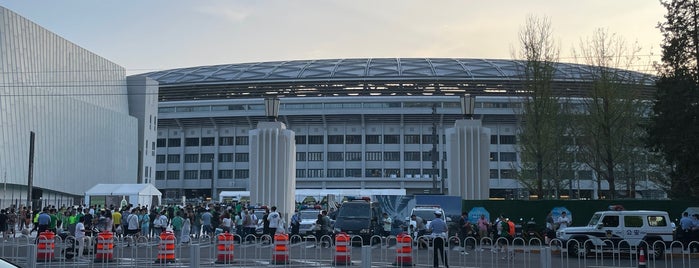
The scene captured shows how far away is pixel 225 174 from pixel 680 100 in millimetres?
71812

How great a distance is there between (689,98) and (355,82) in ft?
198

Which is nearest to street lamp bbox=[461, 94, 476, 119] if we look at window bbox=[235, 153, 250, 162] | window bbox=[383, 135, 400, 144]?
window bbox=[383, 135, 400, 144]

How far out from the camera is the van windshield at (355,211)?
1262 inches

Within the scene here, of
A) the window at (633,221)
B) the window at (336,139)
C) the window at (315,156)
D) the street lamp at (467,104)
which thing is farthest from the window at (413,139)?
the window at (633,221)

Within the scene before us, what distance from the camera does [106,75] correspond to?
266 ft

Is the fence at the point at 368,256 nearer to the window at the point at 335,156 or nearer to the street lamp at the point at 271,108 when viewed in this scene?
the street lamp at the point at 271,108

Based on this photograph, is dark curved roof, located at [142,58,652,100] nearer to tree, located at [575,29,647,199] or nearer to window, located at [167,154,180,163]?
Result: window, located at [167,154,180,163]

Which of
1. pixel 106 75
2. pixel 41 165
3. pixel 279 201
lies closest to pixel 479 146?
pixel 279 201

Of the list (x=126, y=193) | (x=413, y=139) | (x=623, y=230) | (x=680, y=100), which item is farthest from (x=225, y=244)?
(x=413, y=139)

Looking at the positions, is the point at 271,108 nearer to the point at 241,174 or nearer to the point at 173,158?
the point at 241,174

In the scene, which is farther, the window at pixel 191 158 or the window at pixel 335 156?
the window at pixel 191 158

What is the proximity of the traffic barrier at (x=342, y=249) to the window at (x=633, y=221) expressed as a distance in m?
10.9

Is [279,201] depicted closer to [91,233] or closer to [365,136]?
[91,233]

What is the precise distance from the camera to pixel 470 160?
138 ft
